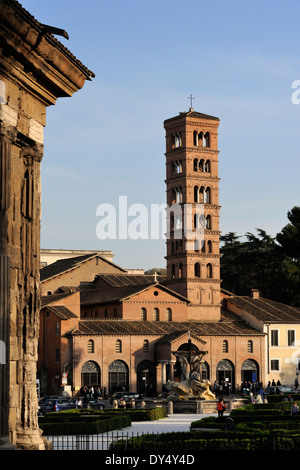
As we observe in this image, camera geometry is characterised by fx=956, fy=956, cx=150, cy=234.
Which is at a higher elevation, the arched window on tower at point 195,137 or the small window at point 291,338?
the arched window on tower at point 195,137

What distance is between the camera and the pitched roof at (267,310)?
263ft

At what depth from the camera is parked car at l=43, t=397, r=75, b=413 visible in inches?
1988

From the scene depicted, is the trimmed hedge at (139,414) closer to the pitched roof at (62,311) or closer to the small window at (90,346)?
the pitched roof at (62,311)

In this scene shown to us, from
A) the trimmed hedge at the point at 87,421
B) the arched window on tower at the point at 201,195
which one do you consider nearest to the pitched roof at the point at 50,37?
the trimmed hedge at the point at 87,421

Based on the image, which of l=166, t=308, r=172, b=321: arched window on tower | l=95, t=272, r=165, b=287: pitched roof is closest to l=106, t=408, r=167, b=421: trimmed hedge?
l=166, t=308, r=172, b=321: arched window on tower

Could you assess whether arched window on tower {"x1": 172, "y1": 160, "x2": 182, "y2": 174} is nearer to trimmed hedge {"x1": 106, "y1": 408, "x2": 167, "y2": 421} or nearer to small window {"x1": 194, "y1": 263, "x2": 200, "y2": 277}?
small window {"x1": 194, "y1": 263, "x2": 200, "y2": 277}

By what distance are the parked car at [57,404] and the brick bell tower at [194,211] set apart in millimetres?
29824

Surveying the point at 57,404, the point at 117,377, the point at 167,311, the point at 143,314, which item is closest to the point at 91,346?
the point at 117,377

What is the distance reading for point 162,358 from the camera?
7169cm

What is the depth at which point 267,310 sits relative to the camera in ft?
270

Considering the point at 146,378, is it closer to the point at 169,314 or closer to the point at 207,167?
the point at 169,314
